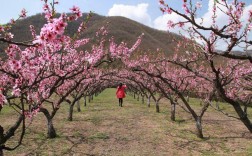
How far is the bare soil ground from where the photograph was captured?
12.4 meters

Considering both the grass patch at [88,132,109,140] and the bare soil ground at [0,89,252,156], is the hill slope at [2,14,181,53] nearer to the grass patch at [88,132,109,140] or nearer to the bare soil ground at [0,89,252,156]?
the bare soil ground at [0,89,252,156]

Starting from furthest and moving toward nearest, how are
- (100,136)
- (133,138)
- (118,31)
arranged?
(118,31), (100,136), (133,138)

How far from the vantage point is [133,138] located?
48.2ft

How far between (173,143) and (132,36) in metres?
162

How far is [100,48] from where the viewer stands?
18359mm

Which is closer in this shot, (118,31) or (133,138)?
(133,138)

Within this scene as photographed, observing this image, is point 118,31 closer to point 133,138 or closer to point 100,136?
point 100,136

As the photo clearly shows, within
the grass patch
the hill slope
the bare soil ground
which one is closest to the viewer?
the bare soil ground

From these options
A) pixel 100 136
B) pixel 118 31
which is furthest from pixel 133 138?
pixel 118 31

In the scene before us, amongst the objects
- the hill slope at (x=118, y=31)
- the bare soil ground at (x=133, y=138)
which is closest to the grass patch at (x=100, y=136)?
the bare soil ground at (x=133, y=138)

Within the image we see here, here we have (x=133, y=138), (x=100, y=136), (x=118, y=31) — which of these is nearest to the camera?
(x=133, y=138)

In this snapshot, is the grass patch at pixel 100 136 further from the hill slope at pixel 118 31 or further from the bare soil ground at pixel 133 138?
the hill slope at pixel 118 31

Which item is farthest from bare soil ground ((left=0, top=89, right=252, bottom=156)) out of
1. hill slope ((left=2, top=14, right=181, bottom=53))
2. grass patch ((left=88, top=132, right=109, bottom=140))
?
hill slope ((left=2, top=14, right=181, bottom=53))

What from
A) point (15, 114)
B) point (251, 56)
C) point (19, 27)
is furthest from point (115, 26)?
point (251, 56)
